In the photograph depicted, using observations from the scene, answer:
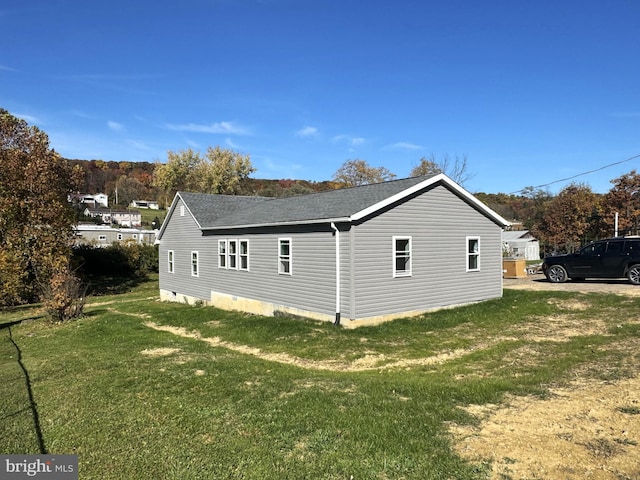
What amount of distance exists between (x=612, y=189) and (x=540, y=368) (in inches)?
1922

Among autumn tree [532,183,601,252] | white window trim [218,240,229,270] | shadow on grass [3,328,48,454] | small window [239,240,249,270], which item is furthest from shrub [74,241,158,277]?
autumn tree [532,183,601,252]

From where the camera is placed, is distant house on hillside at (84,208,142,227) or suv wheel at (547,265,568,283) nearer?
suv wheel at (547,265,568,283)

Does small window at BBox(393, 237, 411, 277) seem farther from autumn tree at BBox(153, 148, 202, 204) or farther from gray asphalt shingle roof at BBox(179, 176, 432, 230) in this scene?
autumn tree at BBox(153, 148, 202, 204)

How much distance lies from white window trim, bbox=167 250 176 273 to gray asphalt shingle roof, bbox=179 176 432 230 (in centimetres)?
353

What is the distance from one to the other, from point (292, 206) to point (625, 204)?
43.2m

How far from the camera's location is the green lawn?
4602 millimetres

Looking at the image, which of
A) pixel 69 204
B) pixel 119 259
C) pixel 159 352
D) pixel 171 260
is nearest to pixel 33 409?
pixel 159 352

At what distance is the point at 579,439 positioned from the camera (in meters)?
4.73

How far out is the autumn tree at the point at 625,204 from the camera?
45531mm

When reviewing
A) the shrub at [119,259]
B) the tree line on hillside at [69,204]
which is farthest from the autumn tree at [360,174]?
the shrub at [119,259]

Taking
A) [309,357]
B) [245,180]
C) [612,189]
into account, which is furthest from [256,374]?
[245,180]

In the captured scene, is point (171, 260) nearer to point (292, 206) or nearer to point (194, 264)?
point (194, 264)

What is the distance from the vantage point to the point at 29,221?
25984 millimetres

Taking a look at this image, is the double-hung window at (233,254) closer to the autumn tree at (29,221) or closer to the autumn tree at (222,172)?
the autumn tree at (29,221)
